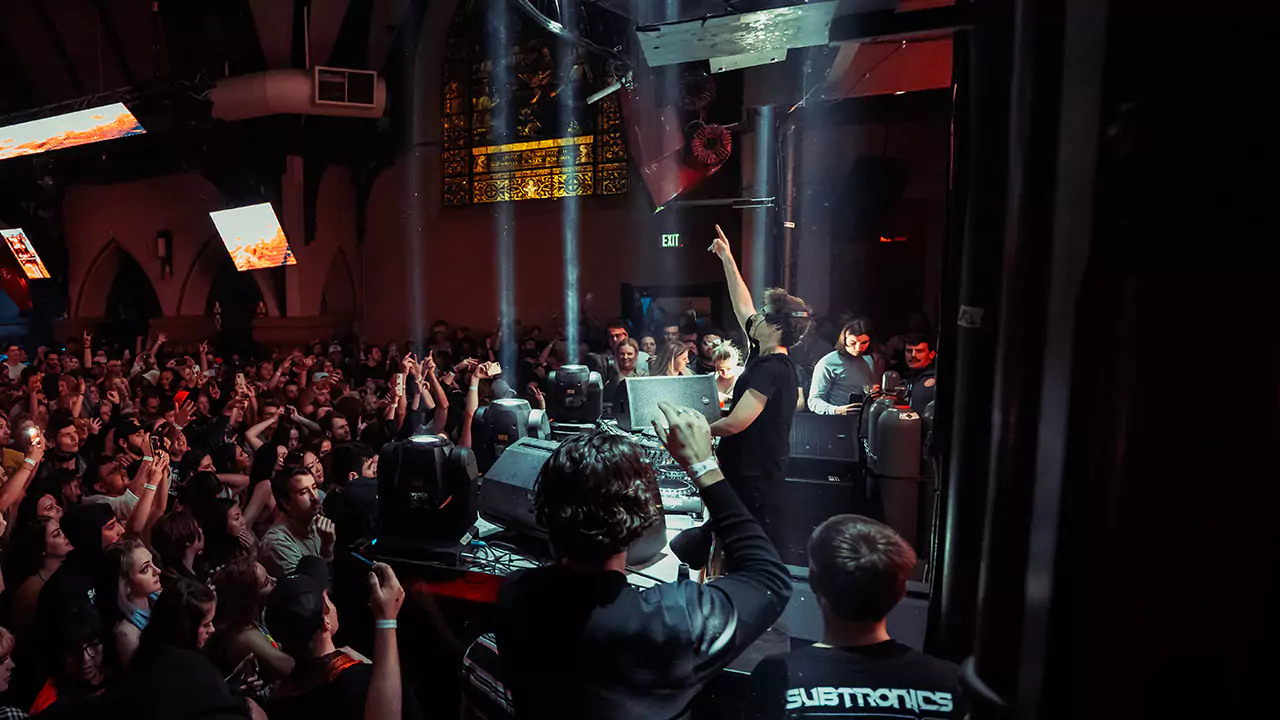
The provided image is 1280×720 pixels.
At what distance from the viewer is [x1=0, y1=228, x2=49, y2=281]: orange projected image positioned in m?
11.8

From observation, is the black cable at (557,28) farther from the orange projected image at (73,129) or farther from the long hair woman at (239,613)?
the orange projected image at (73,129)

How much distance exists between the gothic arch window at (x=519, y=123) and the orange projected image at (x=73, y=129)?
13.5 ft

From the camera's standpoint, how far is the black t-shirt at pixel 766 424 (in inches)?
112

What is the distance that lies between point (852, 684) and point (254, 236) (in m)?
10.9

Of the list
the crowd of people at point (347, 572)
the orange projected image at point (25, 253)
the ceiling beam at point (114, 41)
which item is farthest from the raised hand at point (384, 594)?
the orange projected image at point (25, 253)

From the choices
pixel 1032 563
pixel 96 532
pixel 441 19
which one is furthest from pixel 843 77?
pixel 1032 563

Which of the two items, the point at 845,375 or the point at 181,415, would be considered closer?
the point at 181,415

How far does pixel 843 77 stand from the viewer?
7.55m

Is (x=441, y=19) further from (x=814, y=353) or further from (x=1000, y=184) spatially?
(x=1000, y=184)

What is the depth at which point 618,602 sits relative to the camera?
128 cm

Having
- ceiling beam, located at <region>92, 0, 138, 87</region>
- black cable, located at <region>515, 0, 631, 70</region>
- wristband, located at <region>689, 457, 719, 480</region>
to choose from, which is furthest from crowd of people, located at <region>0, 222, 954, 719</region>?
ceiling beam, located at <region>92, 0, 138, 87</region>

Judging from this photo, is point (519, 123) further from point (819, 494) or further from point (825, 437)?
point (819, 494)

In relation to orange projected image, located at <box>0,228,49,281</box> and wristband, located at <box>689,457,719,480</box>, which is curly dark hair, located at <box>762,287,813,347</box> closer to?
wristband, located at <box>689,457,719,480</box>

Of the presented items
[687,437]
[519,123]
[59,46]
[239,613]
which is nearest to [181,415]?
[239,613]
